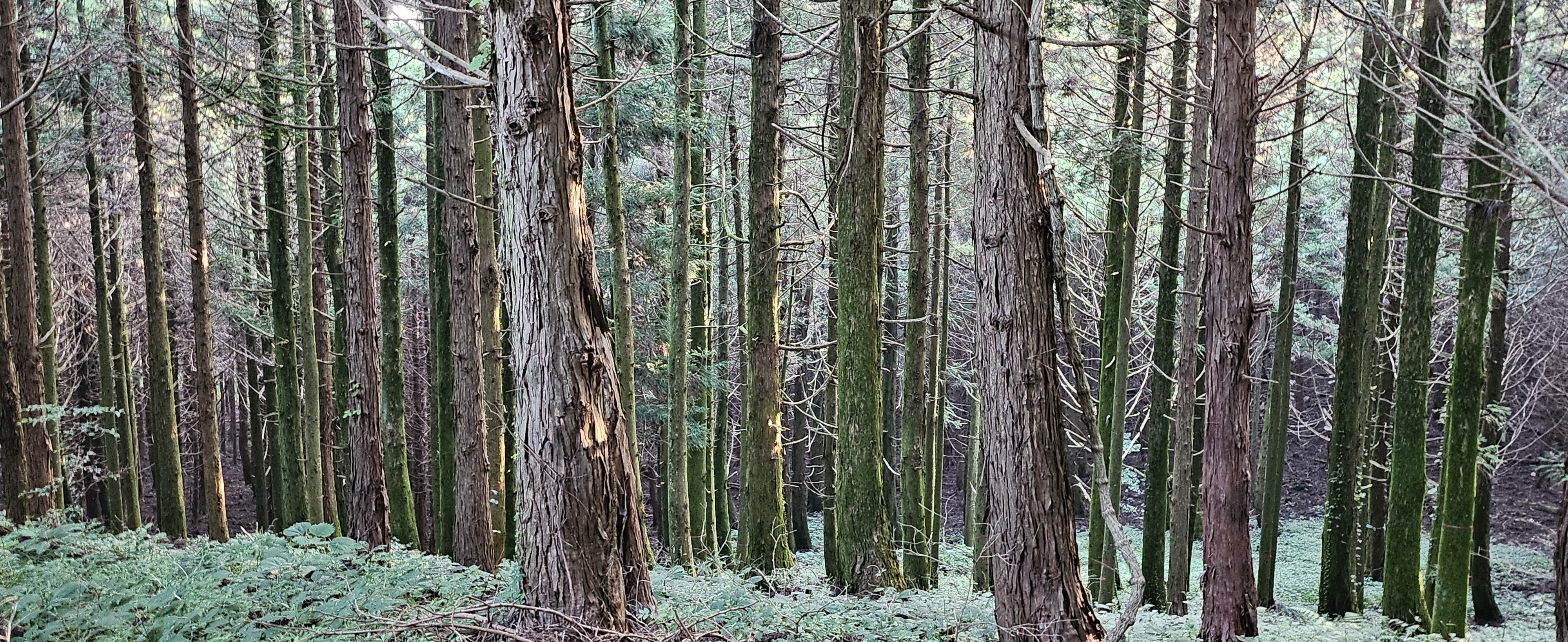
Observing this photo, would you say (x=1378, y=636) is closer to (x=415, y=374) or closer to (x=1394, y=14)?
(x=1394, y=14)

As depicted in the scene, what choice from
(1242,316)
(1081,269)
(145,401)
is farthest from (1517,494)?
(145,401)

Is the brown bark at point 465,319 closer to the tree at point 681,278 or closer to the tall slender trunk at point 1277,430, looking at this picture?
the tree at point 681,278

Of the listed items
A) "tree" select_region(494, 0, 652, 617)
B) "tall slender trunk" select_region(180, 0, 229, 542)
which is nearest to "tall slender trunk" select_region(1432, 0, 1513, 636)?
"tree" select_region(494, 0, 652, 617)

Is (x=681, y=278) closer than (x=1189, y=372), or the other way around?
(x=681, y=278)

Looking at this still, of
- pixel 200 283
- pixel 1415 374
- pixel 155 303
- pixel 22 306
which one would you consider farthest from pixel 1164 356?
pixel 22 306

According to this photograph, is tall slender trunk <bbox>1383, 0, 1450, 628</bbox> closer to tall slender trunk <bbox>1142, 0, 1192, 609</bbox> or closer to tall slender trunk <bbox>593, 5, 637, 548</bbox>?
tall slender trunk <bbox>1142, 0, 1192, 609</bbox>

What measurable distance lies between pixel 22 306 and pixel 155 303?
6.77ft

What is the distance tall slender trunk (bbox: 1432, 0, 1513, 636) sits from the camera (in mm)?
8578

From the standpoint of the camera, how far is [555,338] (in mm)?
4523

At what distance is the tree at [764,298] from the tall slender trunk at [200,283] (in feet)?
21.8

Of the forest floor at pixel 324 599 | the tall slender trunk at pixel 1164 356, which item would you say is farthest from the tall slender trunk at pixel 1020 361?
the tall slender trunk at pixel 1164 356

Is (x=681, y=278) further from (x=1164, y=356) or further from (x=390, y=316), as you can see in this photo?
(x=1164, y=356)

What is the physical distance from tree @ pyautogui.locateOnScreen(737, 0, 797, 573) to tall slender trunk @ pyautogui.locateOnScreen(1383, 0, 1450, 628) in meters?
6.54

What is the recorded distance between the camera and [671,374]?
400 inches
